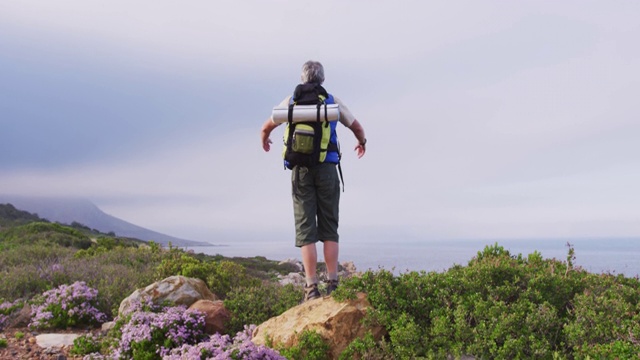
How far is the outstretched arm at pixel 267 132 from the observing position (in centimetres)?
746

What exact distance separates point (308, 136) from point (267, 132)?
95 centimetres

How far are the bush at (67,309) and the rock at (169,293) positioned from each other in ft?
4.02

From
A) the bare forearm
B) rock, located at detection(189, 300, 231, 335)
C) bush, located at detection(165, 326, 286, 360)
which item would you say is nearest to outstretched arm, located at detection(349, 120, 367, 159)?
the bare forearm

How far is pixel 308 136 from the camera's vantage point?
680 centimetres

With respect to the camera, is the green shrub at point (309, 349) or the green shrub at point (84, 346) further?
the green shrub at point (84, 346)

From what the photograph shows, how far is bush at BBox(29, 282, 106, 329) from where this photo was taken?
897cm

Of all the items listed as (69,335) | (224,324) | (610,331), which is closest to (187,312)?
(224,324)

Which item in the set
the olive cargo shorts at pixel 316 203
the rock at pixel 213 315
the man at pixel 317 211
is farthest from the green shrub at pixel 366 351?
the rock at pixel 213 315

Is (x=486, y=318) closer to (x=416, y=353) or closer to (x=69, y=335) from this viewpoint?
(x=416, y=353)

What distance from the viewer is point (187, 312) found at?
23.7 ft

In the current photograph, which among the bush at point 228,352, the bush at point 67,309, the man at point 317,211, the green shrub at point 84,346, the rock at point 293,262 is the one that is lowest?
the rock at point 293,262

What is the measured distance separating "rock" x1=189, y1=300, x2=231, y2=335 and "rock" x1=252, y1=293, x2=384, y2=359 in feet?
3.95

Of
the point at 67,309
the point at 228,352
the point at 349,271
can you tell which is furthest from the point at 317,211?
the point at 349,271

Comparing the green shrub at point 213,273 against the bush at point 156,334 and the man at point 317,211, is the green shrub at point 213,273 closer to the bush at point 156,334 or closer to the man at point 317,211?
the bush at point 156,334
